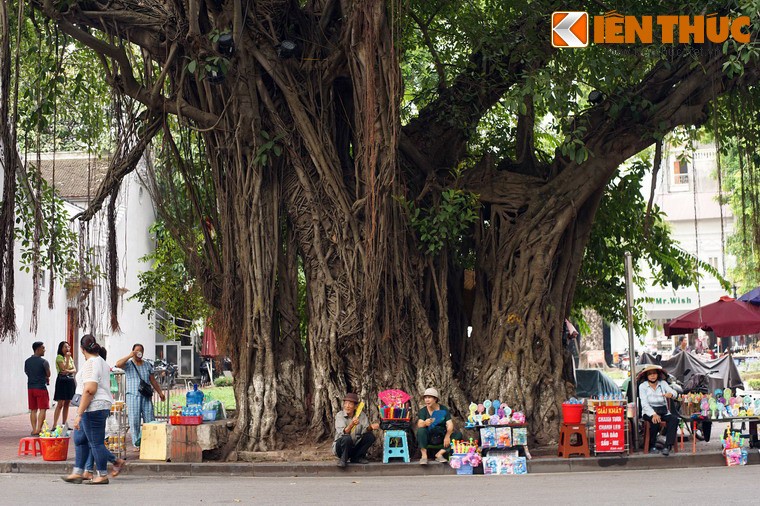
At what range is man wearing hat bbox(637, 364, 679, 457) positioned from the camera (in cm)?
1275

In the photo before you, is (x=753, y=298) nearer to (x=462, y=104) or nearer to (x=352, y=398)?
(x=462, y=104)

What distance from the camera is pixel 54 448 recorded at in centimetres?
1247

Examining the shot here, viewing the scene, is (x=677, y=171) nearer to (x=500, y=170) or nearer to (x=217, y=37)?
(x=500, y=170)

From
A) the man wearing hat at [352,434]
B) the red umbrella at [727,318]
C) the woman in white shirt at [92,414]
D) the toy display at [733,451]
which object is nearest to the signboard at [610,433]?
the toy display at [733,451]

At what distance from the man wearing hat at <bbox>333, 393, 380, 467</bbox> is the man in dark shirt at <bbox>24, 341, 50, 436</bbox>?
5.70 metres

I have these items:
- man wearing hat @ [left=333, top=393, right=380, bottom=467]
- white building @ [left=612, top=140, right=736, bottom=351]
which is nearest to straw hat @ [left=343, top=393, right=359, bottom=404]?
man wearing hat @ [left=333, top=393, right=380, bottom=467]

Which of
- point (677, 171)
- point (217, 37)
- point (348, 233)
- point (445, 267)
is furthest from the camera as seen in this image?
point (677, 171)

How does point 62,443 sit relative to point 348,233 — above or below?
below

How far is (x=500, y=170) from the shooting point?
14188 mm

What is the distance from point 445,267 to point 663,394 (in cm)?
314

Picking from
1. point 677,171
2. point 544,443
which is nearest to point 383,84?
point 544,443

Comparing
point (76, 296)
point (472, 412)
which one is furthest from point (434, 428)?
point (76, 296)

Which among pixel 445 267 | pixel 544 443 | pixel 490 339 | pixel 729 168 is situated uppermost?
pixel 729 168

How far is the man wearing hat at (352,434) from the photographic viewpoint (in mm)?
11789
